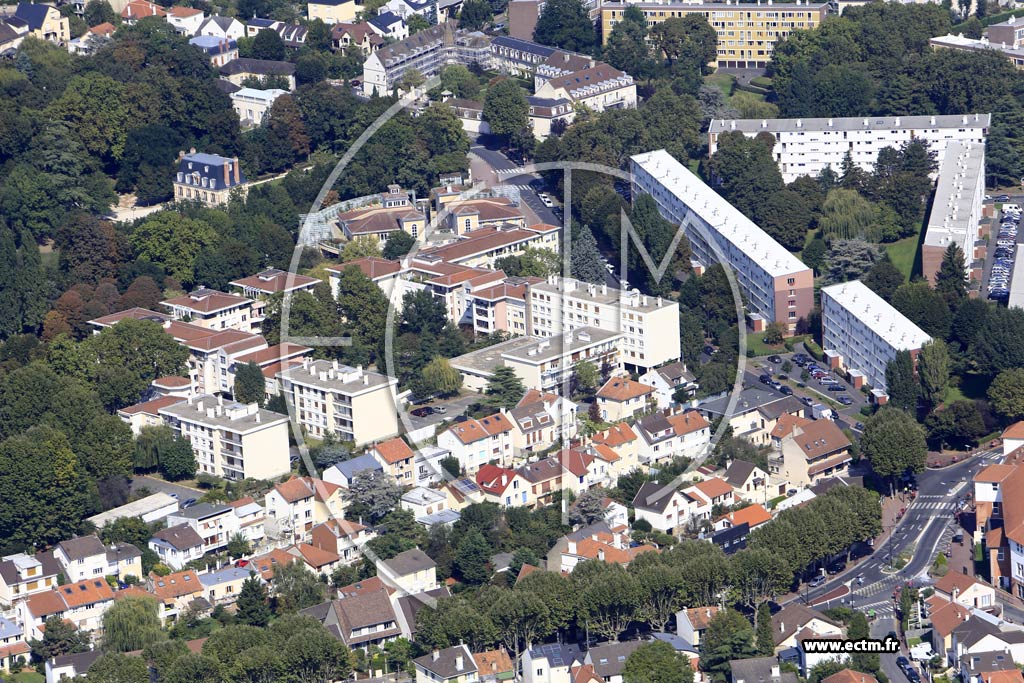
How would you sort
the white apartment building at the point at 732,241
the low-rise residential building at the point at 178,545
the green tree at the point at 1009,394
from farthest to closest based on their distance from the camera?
the white apartment building at the point at 732,241 < the green tree at the point at 1009,394 < the low-rise residential building at the point at 178,545

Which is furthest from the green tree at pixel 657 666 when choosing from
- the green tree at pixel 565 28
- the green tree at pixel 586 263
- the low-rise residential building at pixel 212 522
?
the green tree at pixel 565 28

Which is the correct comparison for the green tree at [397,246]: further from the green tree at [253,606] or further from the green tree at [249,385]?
the green tree at [253,606]

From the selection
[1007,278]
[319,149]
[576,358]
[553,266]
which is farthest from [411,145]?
[1007,278]

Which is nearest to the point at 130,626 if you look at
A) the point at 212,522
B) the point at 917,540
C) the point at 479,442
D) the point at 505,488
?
the point at 212,522

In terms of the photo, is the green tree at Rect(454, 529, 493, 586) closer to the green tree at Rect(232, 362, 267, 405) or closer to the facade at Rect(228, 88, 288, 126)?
the green tree at Rect(232, 362, 267, 405)

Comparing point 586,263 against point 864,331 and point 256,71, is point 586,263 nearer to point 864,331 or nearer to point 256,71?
point 864,331

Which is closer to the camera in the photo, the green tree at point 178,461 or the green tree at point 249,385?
the green tree at point 178,461

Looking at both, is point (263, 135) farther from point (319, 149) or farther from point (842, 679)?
point (842, 679)

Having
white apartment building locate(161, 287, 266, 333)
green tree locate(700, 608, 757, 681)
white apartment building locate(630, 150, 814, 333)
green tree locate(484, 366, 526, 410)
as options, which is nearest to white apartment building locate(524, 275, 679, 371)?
white apartment building locate(630, 150, 814, 333)
